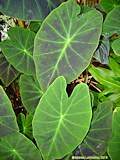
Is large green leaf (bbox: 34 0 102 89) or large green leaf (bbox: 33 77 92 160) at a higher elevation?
large green leaf (bbox: 34 0 102 89)

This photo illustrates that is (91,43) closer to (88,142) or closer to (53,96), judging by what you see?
(53,96)

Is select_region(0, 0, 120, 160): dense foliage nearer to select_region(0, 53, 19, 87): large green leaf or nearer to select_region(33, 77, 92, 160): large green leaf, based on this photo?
select_region(33, 77, 92, 160): large green leaf

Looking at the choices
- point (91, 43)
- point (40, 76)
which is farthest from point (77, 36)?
point (40, 76)

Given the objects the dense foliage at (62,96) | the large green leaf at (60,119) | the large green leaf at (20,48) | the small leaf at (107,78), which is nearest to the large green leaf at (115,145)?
the dense foliage at (62,96)

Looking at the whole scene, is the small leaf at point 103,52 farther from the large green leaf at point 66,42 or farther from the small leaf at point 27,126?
the small leaf at point 27,126

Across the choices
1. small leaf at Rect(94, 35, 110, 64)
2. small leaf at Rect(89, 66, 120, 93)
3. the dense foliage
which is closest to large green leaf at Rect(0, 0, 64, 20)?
the dense foliage

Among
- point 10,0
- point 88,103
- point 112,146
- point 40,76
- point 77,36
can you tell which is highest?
point 10,0
